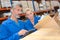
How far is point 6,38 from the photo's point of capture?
242cm

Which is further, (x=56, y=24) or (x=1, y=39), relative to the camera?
(x=1, y=39)

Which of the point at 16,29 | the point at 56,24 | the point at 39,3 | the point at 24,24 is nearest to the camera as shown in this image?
the point at 56,24

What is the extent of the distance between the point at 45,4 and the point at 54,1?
4.36 feet

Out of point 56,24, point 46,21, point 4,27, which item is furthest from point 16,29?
point 56,24

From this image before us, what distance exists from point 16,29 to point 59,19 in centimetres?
100

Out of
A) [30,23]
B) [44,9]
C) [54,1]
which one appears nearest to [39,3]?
[44,9]

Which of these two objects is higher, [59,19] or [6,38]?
[59,19]

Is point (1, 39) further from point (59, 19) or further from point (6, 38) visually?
point (59, 19)

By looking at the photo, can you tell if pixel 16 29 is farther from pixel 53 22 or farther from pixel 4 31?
pixel 53 22

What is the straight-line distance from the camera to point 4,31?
250 centimetres

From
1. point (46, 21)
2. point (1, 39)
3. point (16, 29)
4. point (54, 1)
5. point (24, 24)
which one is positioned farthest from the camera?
point (54, 1)

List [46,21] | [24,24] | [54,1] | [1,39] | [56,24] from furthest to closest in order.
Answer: [54,1], [24,24], [1,39], [46,21], [56,24]

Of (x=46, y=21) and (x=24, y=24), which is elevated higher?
A: (x=46, y=21)

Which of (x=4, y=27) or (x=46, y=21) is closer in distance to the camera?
(x=46, y=21)
